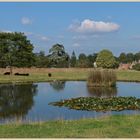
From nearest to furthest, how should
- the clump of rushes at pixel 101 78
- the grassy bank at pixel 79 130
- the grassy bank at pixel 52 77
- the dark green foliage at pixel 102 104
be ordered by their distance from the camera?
1. the grassy bank at pixel 79 130
2. the dark green foliage at pixel 102 104
3. the clump of rushes at pixel 101 78
4. the grassy bank at pixel 52 77

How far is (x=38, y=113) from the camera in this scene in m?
16.8

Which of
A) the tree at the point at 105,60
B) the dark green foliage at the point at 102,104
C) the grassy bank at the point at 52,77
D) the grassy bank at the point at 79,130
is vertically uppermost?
the tree at the point at 105,60

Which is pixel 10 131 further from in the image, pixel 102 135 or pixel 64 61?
pixel 64 61

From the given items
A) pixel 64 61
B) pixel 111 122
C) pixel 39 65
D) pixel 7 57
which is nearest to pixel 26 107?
pixel 111 122

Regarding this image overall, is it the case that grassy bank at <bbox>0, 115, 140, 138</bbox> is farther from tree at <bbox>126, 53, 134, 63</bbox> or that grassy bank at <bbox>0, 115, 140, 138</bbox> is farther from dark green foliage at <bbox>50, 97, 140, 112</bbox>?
tree at <bbox>126, 53, 134, 63</bbox>

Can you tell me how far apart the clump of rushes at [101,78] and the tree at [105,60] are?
4787 cm

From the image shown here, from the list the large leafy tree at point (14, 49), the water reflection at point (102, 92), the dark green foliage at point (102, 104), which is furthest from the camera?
the large leafy tree at point (14, 49)

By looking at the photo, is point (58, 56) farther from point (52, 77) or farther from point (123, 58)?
point (52, 77)

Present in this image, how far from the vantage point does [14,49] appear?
55281mm

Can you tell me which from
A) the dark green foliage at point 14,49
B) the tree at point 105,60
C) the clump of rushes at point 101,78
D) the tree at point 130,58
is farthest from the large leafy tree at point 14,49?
the tree at point 130,58

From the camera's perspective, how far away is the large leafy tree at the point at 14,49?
180 ft

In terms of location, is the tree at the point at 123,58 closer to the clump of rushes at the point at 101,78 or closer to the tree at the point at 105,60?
the tree at the point at 105,60

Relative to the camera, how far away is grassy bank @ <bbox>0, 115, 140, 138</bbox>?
9.08m

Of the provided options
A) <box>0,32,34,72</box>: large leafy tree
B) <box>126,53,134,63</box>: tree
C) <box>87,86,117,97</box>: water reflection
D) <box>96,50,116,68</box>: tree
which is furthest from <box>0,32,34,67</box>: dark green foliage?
<box>126,53,134,63</box>: tree
